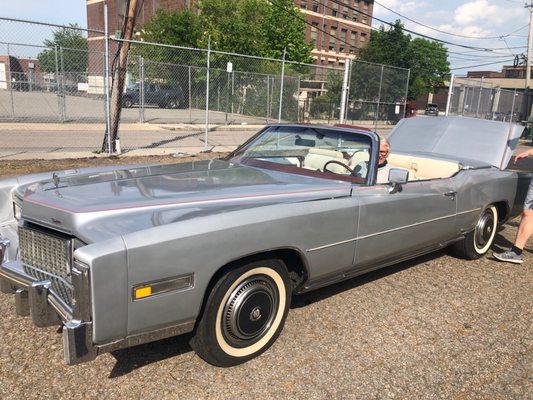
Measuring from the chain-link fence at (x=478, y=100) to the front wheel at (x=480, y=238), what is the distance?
13.2 m

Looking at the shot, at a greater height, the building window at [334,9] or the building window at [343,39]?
the building window at [334,9]

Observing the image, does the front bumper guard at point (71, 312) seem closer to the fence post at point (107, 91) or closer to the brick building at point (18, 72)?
the fence post at point (107, 91)

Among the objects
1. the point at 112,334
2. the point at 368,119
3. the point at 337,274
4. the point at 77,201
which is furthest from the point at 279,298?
the point at 368,119

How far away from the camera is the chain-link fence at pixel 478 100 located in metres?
19.0

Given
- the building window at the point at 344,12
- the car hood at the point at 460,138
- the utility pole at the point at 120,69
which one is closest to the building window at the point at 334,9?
the building window at the point at 344,12

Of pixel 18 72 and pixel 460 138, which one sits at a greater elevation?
pixel 18 72

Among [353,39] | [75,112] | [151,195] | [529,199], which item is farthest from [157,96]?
[353,39]

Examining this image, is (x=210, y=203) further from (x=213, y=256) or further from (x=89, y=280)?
(x=89, y=280)

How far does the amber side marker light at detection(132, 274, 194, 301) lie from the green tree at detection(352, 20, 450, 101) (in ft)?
54.3

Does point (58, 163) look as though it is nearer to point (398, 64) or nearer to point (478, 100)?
point (478, 100)

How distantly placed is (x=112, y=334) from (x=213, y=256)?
627 mm

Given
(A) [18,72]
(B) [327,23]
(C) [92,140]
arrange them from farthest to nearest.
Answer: (B) [327,23], (A) [18,72], (C) [92,140]

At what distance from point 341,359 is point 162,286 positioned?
52.1 inches

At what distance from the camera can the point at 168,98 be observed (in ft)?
75.5
